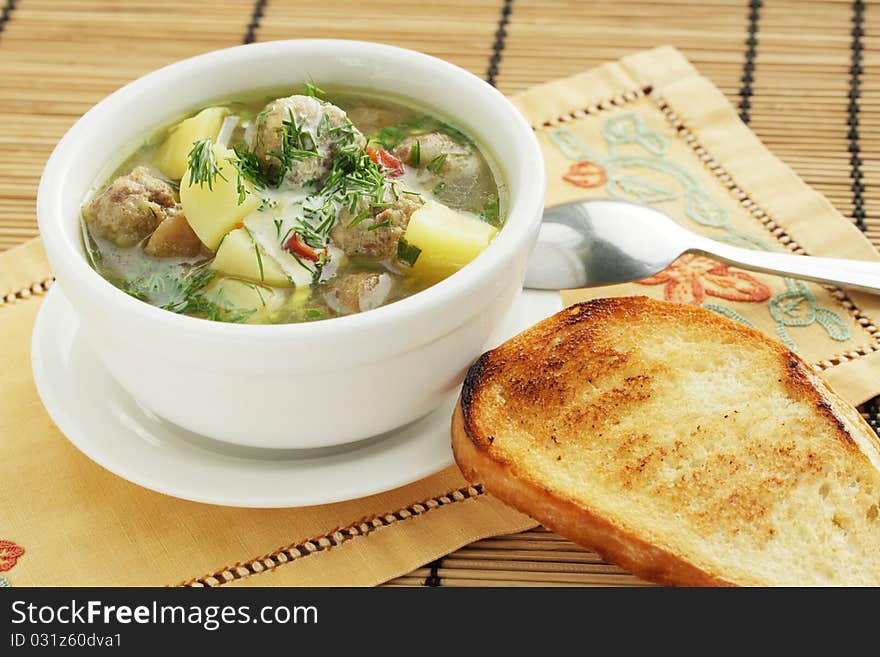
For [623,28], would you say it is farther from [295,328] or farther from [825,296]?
[295,328]

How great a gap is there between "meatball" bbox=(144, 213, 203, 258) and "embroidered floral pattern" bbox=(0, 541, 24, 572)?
2.09ft

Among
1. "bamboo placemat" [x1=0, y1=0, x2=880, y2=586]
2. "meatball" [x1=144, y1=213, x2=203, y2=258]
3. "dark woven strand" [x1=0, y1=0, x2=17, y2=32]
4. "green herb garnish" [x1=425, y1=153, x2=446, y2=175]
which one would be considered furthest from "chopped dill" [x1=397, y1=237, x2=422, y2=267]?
"dark woven strand" [x1=0, y1=0, x2=17, y2=32]

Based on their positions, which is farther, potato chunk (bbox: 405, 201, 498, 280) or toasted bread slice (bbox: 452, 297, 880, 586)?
potato chunk (bbox: 405, 201, 498, 280)

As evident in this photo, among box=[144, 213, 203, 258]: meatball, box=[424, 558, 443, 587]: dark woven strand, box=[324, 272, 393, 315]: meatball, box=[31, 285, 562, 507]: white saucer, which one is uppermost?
box=[324, 272, 393, 315]: meatball

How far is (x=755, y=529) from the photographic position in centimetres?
209

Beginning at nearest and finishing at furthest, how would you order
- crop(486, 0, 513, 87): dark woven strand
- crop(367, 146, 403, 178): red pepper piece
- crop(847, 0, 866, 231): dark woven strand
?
crop(367, 146, 403, 178): red pepper piece
crop(847, 0, 866, 231): dark woven strand
crop(486, 0, 513, 87): dark woven strand

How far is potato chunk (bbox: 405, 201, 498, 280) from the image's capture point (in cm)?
229

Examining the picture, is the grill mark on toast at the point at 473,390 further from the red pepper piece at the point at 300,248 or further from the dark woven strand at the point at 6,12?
the dark woven strand at the point at 6,12

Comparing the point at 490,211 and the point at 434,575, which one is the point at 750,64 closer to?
the point at 490,211

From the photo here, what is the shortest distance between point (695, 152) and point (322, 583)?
5.63ft

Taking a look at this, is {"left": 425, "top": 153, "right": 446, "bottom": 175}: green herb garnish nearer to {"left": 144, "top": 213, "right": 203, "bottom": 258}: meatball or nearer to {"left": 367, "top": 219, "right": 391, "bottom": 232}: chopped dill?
{"left": 367, "top": 219, "right": 391, "bottom": 232}: chopped dill

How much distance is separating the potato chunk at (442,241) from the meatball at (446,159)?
0.69 ft

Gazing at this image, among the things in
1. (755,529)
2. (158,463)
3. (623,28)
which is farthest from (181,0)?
(755,529)

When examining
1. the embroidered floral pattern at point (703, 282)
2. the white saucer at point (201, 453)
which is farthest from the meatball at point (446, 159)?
the embroidered floral pattern at point (703, 282)
